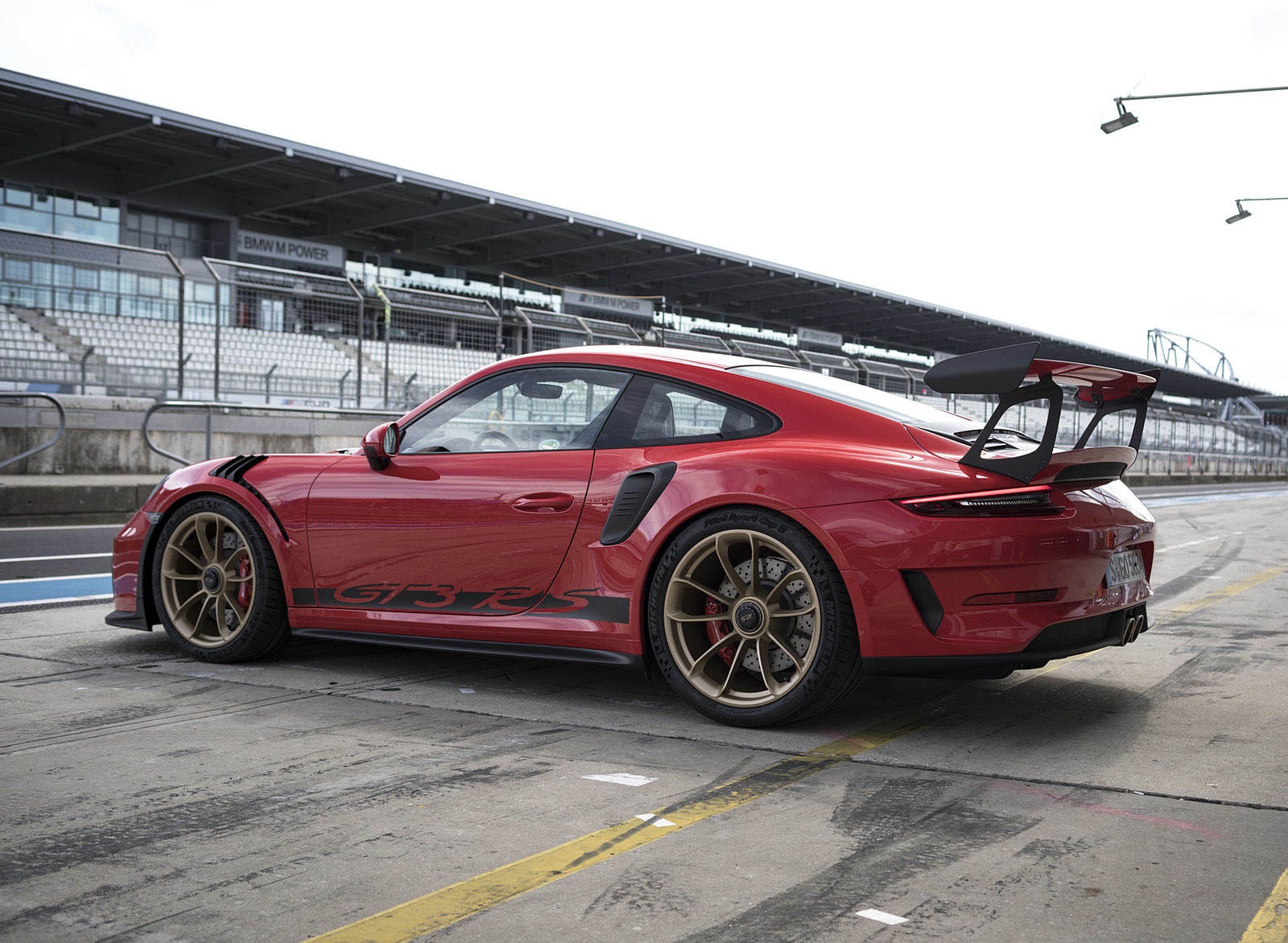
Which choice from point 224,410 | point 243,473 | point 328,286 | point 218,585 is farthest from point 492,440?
point 328,286

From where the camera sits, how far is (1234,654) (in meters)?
5.24

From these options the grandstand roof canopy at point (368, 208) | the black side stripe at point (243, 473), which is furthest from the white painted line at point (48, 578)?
the grandstand roof canopy at point (368, 208)

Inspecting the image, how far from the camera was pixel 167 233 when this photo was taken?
35.1 metres

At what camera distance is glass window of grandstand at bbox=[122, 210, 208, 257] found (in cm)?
3419

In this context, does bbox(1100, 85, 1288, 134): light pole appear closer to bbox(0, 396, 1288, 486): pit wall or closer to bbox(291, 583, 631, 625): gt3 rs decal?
bbox(0, 396, 1288, 486): pit wall

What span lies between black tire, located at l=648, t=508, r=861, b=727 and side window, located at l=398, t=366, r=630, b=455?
0.66 m

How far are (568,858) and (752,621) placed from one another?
128 centimetres

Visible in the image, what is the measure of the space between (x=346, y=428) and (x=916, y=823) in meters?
15.6

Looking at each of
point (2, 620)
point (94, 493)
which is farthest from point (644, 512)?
point (94, 493)

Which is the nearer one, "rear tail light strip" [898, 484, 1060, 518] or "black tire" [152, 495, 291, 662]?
"rear tail light strip" [898, 484, 1060, 518]

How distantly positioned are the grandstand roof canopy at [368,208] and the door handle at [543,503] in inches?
974

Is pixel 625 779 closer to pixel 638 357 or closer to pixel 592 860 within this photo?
pixel 592 860

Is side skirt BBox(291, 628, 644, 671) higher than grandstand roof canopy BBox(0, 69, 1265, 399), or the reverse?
grandstand roof canopy BBox(0, 69, 1265, 399)

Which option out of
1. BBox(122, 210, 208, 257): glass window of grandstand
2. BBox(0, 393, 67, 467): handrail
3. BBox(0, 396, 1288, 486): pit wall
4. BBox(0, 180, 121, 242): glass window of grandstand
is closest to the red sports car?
BBox(0, 393, 67, 467): handrail
